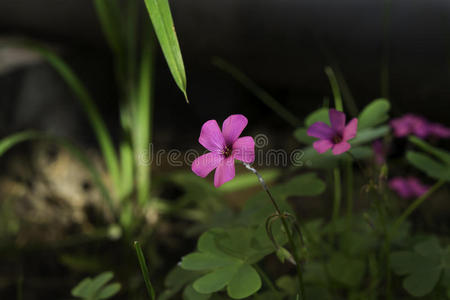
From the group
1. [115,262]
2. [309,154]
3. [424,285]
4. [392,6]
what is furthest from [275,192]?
[392,6]

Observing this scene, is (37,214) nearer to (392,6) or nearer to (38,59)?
(38,59)

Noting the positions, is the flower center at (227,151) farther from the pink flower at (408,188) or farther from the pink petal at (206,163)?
the pink flower at (408,188)

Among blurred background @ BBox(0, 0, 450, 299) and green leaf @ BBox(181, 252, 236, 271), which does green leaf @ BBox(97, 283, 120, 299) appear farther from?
blurred background @ BBox(0, 0, 450, 299)

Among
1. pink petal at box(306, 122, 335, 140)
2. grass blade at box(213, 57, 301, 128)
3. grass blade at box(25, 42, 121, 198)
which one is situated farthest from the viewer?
grass blade at box(213, 57, 301, 128)

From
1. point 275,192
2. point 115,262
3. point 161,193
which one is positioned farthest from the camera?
point 161,193

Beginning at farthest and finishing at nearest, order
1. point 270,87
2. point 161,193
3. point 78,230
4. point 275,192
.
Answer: point 270,87 → point 161,193 → point 78,230 → point 275,192

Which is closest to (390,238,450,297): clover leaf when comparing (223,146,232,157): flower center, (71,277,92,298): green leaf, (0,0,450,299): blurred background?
(223,146,232,157): flower center

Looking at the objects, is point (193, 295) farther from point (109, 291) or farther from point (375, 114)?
point (375, 114)
